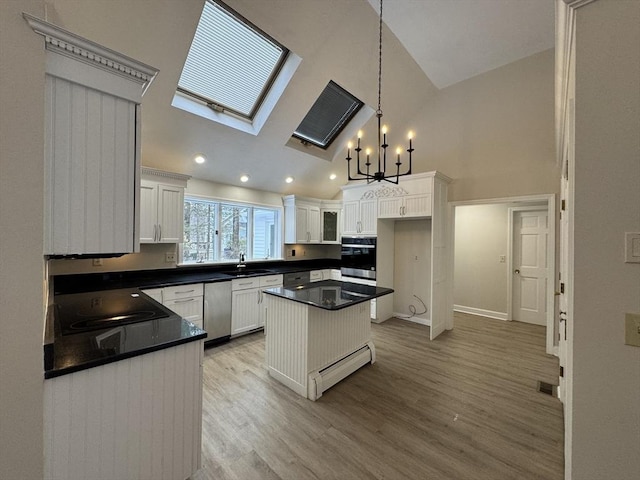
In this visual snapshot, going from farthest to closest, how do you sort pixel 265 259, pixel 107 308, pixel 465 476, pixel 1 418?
1. pixel 265 259
2. pixel 107 308
3. pixel 465 476
4. pixel 1 418

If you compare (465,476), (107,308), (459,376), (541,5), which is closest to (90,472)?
(107,308)

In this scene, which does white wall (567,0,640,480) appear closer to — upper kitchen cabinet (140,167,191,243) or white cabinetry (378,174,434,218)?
white cabinetry (378,174,434,218)

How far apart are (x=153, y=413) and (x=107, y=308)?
3.81 ft

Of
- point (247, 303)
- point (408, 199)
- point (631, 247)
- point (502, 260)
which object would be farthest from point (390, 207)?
point (631, 247)

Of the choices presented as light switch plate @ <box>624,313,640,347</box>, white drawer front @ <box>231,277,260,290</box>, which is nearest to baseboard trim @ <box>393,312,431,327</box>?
white drawer front @ <box>231,277,260,290</box>

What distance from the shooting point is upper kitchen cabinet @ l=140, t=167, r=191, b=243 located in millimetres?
3295

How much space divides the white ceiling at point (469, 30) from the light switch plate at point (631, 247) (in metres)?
2.65

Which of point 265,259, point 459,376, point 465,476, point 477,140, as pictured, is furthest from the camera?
point 265,259

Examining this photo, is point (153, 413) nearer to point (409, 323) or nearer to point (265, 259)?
point (265, 259)

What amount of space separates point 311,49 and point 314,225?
314cm

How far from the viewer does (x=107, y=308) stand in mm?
2148

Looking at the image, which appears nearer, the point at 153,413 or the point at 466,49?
the point at 153,413

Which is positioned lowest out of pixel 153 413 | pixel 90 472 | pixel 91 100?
pixel 90 472

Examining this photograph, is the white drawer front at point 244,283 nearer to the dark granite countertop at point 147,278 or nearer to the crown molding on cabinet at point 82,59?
the dark granite countertop at point 147,278
